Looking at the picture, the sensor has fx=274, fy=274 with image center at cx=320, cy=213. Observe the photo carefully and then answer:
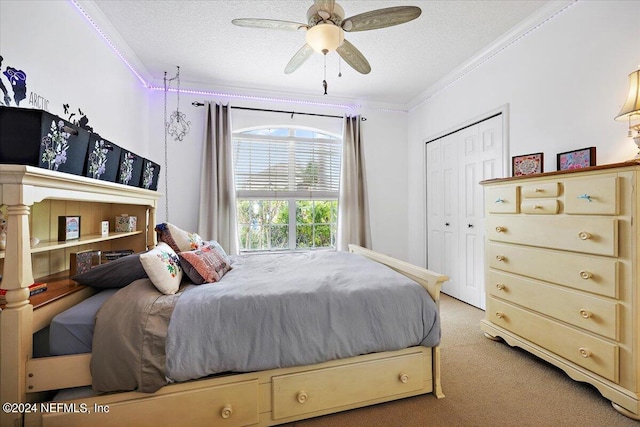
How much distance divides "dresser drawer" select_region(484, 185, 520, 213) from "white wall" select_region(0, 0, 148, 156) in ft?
11.1

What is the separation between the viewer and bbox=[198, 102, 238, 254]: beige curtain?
11.6ft

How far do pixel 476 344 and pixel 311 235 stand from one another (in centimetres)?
244

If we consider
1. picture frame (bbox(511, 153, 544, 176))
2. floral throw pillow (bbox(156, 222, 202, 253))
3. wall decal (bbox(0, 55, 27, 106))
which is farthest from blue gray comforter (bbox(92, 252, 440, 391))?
picture frame (bbox(511, 153, 544, 176))

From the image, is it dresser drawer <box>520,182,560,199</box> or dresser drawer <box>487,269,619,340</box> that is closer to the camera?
dresser drawer <box>487,269,619,340</box>

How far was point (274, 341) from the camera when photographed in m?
1.43

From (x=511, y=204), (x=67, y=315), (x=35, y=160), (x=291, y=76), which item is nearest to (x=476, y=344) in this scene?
(x=511, y=204)

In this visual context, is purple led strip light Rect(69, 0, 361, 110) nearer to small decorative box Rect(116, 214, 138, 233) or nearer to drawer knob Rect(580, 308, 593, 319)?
small decorative box Rect(116, 214, 138, 233)

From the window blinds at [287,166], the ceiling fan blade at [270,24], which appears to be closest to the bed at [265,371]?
the ceiling fan blade at [270,24]

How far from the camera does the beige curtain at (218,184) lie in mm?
3529

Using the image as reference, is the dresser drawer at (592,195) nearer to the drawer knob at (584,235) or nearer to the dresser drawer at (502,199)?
the drawer knob at (584,235)

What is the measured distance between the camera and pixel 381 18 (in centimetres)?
170

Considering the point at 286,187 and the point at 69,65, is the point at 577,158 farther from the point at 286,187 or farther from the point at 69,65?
the point at 69,65

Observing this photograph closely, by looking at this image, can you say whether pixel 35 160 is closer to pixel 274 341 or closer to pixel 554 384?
pixel 274 341

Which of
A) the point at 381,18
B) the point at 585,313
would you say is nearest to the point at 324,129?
the point at 381,18
